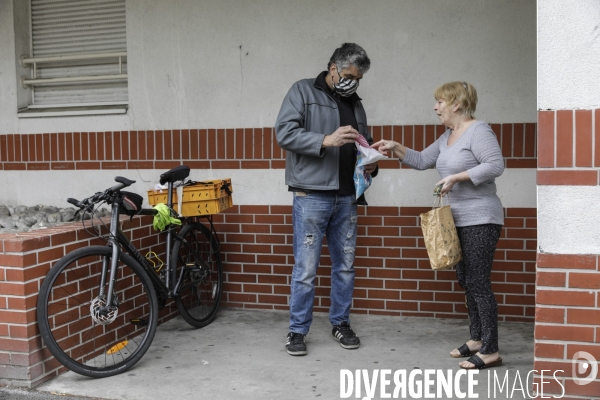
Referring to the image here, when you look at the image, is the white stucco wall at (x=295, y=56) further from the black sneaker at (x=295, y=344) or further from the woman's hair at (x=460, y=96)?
the black sneaker at (x=295, y=344)

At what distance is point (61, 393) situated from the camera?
4.00 meters

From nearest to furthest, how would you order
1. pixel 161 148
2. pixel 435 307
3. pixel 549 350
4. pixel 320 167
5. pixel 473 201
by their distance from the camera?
pixel 549 350 → pixel 473 201 → pixel 320 167 → pixel 435 307 → pixel 161 148

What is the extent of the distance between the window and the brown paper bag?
10.2 feet

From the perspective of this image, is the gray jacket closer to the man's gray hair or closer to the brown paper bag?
the man's gray hair

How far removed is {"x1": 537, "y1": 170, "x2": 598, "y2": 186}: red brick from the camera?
3.27m

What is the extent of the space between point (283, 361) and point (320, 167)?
4.28 ft

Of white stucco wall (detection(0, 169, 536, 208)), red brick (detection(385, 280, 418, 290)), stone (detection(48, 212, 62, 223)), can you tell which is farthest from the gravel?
red brick (detection(385, 280, 418, 290))

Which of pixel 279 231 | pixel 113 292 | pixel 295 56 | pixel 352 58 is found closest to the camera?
pixel 113 292

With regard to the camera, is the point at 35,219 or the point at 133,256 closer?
the point at 133,256

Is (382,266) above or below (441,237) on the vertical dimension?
below

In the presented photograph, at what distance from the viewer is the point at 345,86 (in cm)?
456

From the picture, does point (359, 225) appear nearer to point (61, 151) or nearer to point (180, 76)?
point (180, 76)

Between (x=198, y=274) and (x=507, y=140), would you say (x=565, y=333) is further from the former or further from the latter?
(x=198, y=274)

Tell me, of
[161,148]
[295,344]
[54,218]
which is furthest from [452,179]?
A: [54,218]
